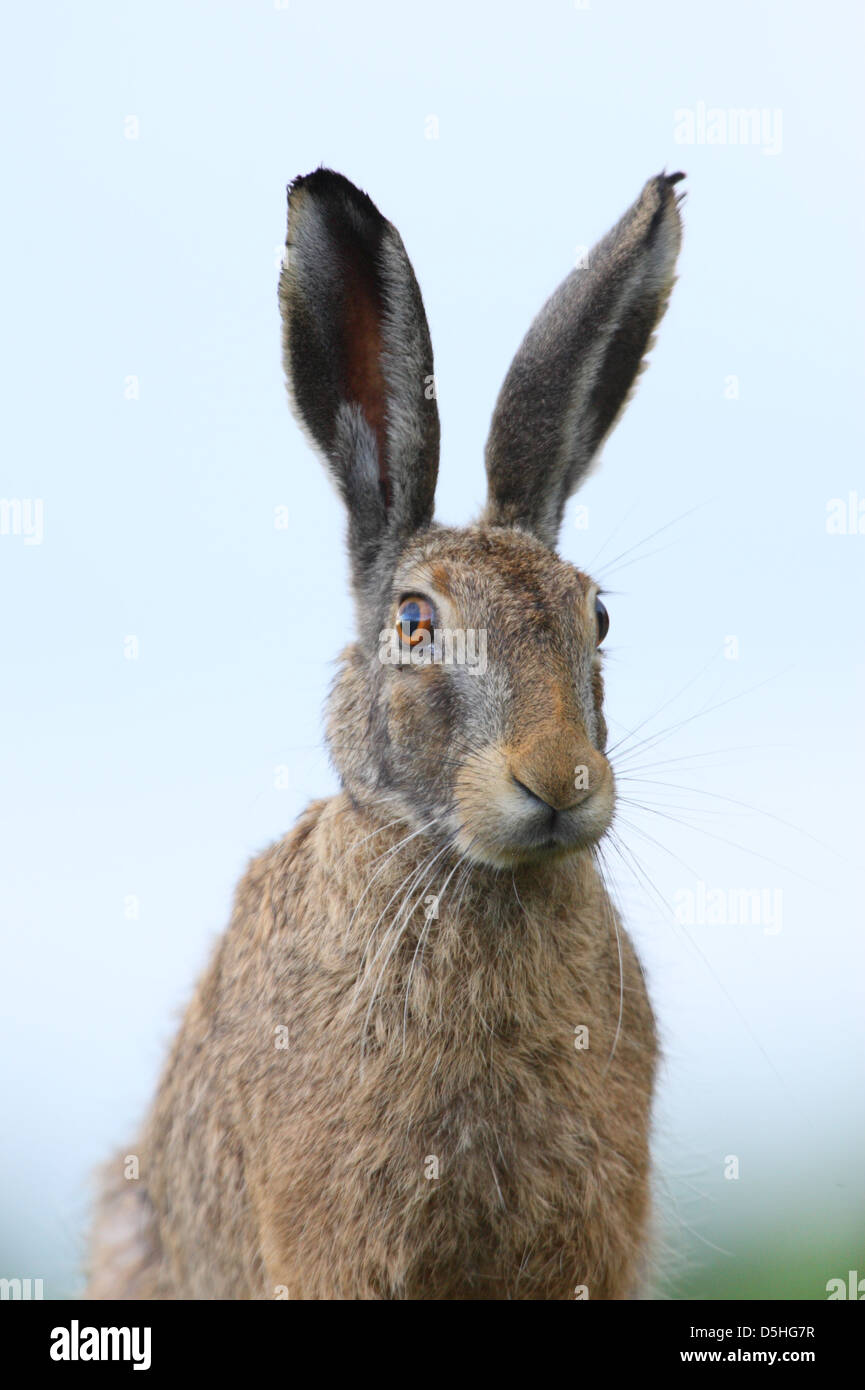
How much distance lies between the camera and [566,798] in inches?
158

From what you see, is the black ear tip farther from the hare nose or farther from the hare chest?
the hare chest

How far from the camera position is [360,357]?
4996 millimetres

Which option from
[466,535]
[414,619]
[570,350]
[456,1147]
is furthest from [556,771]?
[570,350]

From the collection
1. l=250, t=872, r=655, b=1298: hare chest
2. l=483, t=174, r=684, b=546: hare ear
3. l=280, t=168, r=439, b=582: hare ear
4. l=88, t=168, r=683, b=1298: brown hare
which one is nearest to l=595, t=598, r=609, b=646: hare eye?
l=88, t=168, r=683, b=1298: brown hare

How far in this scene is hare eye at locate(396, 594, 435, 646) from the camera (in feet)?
14.9

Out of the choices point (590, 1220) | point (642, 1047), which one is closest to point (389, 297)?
point (642, 1047)

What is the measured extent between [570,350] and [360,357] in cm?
71

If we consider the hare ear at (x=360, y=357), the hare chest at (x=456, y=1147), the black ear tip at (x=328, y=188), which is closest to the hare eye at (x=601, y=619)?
the hare ear at (x=360, y=357)

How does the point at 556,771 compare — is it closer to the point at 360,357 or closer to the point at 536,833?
the point at 536,833
